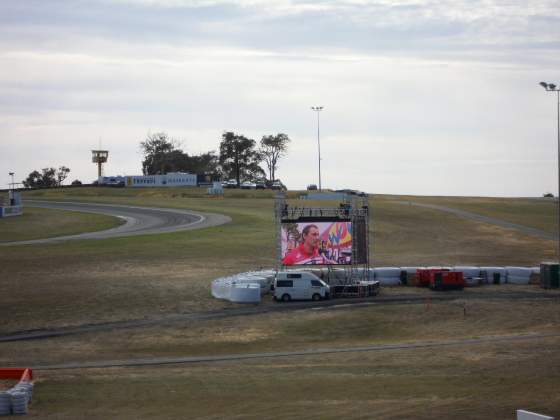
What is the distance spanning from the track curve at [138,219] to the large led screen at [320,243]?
32277 millimetres

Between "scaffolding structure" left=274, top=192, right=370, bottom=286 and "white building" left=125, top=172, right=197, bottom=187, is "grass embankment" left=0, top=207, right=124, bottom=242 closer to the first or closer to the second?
"scaffolding structure" left=274, top=192, right=370, bottom=286

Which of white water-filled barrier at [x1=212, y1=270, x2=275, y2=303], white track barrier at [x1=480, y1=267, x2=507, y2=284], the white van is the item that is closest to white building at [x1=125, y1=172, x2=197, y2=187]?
white water-filled barrier at [x1=212, y1=270, x2=275, y2=303]

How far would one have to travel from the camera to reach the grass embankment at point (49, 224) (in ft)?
271

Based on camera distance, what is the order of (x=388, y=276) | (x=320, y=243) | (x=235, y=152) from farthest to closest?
(x=235, y=152) < (x=388, y=276) < (x=320, y=243)

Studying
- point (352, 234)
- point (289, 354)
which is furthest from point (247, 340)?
point (352, 234)

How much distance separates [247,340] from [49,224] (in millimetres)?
57831

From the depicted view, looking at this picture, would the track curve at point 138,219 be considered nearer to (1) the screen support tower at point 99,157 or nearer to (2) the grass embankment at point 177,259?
(2) the grass embankment at point 177,259

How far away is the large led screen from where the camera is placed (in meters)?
50.7

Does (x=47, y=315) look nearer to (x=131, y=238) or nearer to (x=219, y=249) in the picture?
(x=219, y=249)

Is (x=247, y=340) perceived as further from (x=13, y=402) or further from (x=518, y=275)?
(x=518, y=275)

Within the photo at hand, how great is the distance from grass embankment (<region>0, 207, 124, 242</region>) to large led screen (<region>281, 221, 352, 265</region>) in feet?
128

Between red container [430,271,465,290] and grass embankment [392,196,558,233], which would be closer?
red container [430,271,465,290]

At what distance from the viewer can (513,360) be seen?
31.1m

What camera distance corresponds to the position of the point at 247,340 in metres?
39.2
